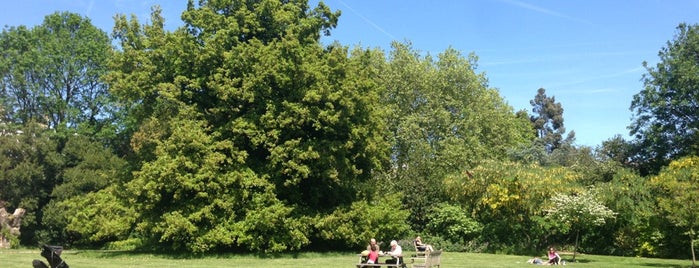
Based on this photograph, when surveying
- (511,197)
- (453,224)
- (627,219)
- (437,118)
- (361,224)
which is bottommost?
(361,224)

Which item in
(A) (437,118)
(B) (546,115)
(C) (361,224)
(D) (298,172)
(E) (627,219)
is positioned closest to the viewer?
(D) (298,172)

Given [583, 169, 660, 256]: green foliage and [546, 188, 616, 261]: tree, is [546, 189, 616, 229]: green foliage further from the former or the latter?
[583, 169, 660, 256]: green foliage

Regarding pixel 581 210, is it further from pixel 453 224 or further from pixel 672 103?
pixel 672 103

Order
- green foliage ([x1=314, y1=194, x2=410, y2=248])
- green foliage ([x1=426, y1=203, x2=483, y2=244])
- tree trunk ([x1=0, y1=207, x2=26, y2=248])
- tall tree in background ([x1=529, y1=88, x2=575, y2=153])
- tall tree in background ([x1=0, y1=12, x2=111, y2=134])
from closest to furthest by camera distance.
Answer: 1. green foliage ([x1=314, y1=194, x2=410, y2=248])
2. green foliage ([x1=426, y1=203, x2=483, y2=244])
3. tree trunk ([x1=0, y1=207, x2=26, y2=248])
4. tall tree in background ([x1=0, y1=12, x2=111, y2=134])
5. tall tree in background ([x1=529, y1=88, x2=575, y2=153])

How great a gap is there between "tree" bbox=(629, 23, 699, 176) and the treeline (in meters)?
0.10

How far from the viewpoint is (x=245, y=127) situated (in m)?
28.0

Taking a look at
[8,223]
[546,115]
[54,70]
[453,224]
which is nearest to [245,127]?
[453,224]

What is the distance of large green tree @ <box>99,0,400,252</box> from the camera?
2678 centimetres

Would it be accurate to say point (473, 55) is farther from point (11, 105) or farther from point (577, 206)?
point (11, 105)

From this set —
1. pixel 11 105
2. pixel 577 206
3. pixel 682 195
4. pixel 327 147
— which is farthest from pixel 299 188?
pixel 11 105

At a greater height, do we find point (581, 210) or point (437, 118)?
point (437, 118)

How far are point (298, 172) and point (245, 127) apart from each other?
3219 millimetres

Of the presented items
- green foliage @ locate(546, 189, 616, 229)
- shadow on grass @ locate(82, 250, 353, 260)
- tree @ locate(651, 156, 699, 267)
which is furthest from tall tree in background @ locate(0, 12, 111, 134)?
tree @ locate(651, 156, 699, 267)

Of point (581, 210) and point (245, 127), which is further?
point (245, 127)
